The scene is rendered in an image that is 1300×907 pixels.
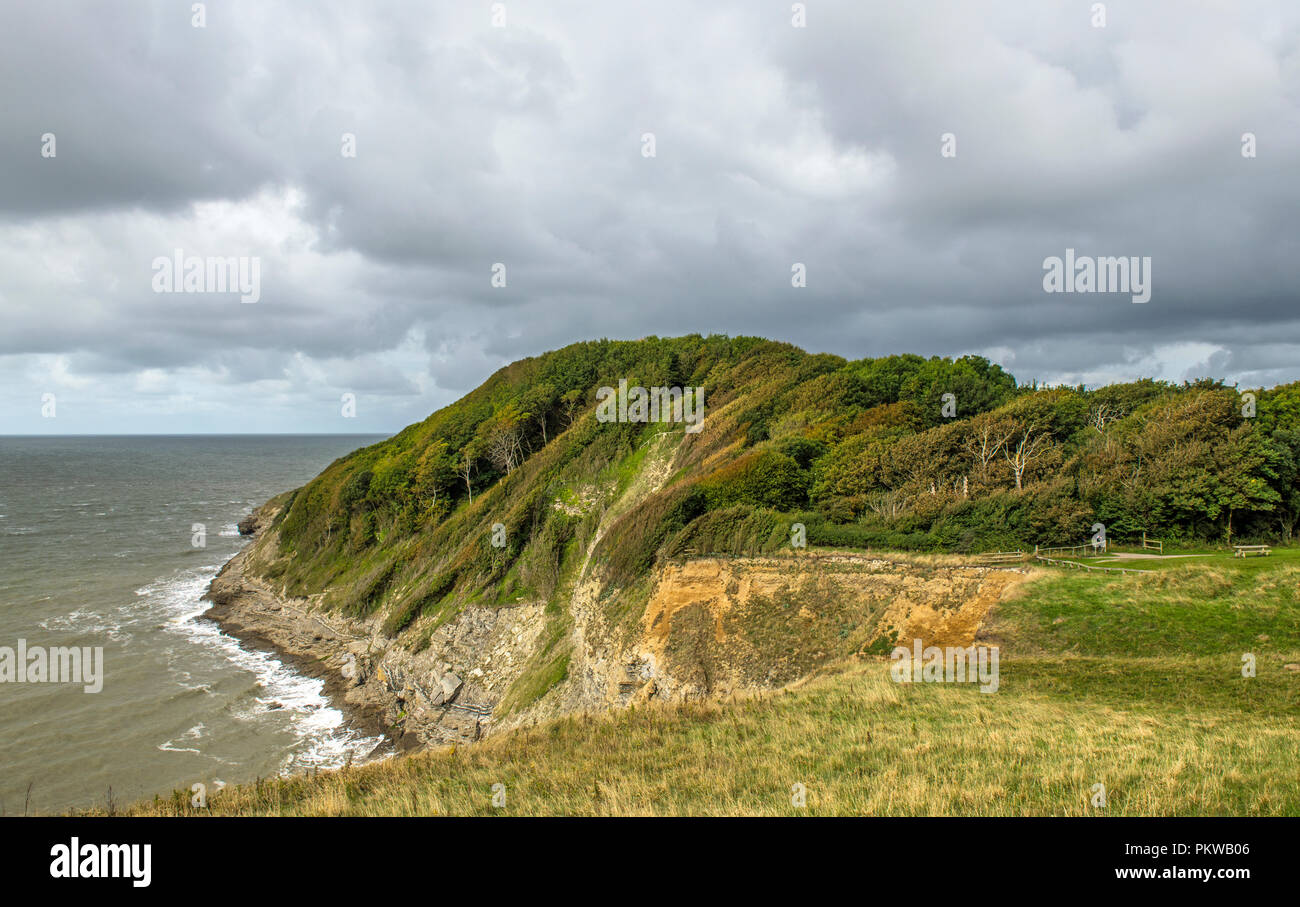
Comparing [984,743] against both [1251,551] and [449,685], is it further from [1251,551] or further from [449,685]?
[449,685]

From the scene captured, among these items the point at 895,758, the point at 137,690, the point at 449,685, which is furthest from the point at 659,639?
the point at 137,690

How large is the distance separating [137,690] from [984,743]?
41405 millimetres

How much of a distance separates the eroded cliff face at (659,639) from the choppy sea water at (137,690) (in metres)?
3.72

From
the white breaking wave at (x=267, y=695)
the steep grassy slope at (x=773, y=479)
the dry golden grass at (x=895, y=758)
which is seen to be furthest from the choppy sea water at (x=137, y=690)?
the dry golden grass at (x=895, y=758)

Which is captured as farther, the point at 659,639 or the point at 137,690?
the point at 137,690

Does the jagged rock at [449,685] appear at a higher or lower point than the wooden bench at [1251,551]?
lower

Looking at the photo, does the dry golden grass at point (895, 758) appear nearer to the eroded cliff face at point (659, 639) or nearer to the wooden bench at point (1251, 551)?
the eroded cliff face at point (659, 639)

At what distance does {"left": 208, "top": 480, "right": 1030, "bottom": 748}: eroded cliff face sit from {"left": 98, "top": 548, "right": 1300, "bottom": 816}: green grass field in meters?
2.24

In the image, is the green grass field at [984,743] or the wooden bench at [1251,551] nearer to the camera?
the green grass field at [984,743]

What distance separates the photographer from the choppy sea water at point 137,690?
27.3 m

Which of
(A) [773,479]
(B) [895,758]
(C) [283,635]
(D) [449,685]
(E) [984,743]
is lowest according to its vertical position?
(D) [449,685]

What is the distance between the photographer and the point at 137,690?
34.8m

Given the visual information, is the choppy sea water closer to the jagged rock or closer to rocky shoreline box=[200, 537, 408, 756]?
rocky shoreline box=[200, 537, 408, 756]
